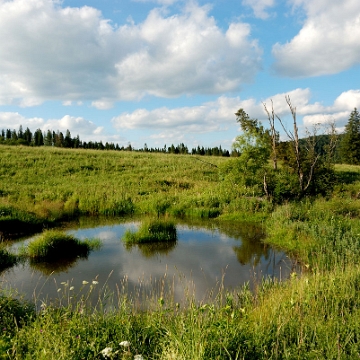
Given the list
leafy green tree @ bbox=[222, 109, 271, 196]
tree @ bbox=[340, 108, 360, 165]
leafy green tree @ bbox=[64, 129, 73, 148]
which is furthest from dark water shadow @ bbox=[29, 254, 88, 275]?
leafy green tree @ bbox=[64, 129, 73, 148]

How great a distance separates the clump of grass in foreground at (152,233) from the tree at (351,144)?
59.2 metres

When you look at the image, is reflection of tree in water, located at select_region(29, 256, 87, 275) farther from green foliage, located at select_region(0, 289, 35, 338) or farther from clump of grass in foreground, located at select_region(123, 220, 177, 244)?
green foliage, located at select_region(0, 289, 35, 338)

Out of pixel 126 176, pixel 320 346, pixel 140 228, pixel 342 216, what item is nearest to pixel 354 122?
pixel 126 176

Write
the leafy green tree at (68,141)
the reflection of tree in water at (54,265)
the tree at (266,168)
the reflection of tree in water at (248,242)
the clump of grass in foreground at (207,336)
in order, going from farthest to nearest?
the leafy green tree at (68,141) → the tree at (266,168) → the reflection of tree in water at (248,242) → the reflection of tree in water at (54,265) → the clump of grass in foreground at (207,336)

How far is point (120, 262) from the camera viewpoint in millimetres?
9680

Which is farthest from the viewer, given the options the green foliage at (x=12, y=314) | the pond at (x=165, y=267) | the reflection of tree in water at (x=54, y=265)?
the reflection of tree in water at (x=54, y=265)

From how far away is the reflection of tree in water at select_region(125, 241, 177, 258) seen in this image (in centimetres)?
1068

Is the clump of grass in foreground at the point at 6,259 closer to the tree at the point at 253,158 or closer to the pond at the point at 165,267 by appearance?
the pond at the point at 165,267

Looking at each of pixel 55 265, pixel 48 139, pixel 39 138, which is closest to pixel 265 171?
pixel 55 265

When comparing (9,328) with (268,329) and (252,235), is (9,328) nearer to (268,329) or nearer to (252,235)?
(268,329)

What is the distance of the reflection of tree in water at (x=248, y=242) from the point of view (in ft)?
33.8

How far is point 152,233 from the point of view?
40.0ft

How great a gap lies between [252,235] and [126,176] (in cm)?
1629

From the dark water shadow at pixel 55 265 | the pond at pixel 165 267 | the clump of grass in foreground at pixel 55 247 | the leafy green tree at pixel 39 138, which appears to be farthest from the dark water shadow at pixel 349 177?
the leafy green tree at pixel 39 138
